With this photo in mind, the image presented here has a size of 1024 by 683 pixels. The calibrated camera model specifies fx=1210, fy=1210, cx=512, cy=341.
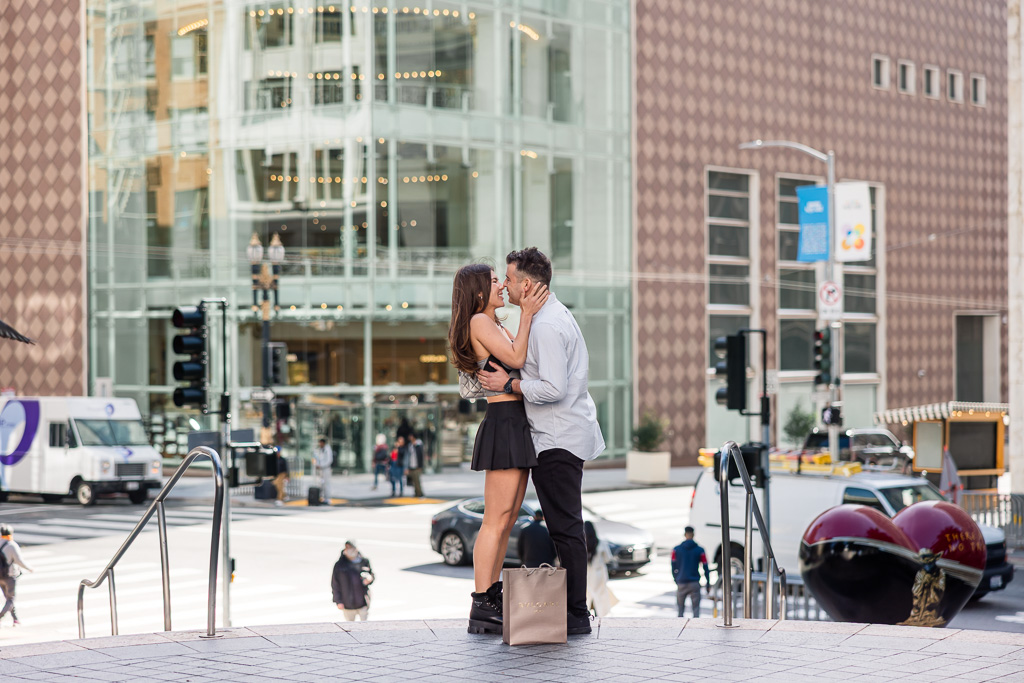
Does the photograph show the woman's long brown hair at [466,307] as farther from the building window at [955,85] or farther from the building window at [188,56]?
the building window at [955,85]

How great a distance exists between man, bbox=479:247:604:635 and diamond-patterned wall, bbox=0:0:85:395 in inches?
1420

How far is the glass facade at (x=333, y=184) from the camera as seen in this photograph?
37250mm

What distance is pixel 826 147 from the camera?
46.6 metres

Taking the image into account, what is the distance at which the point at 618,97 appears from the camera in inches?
1633

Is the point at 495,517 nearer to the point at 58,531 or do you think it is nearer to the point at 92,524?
the point at 58,531

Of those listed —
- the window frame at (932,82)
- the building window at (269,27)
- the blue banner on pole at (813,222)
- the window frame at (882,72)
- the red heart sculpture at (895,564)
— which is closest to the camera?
the red heart sculpture at (895,564)

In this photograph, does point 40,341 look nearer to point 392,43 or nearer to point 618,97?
point 392,43

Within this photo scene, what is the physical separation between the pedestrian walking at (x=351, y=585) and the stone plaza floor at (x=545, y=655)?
7174mm

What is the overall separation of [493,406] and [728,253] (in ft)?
127

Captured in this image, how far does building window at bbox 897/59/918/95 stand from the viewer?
4959 cm

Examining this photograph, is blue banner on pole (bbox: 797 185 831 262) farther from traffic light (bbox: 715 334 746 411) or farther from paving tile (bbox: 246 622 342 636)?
paving tile (bbox: 246 622 342 636)

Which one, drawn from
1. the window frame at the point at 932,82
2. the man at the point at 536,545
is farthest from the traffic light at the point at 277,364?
the window frame at the point at 932,82

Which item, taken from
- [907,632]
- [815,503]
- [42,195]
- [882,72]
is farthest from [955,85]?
[907,632]

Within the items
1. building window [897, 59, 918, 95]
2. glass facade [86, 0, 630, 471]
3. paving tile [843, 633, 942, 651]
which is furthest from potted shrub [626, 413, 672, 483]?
paving tile [843, 633, 942, 651]
